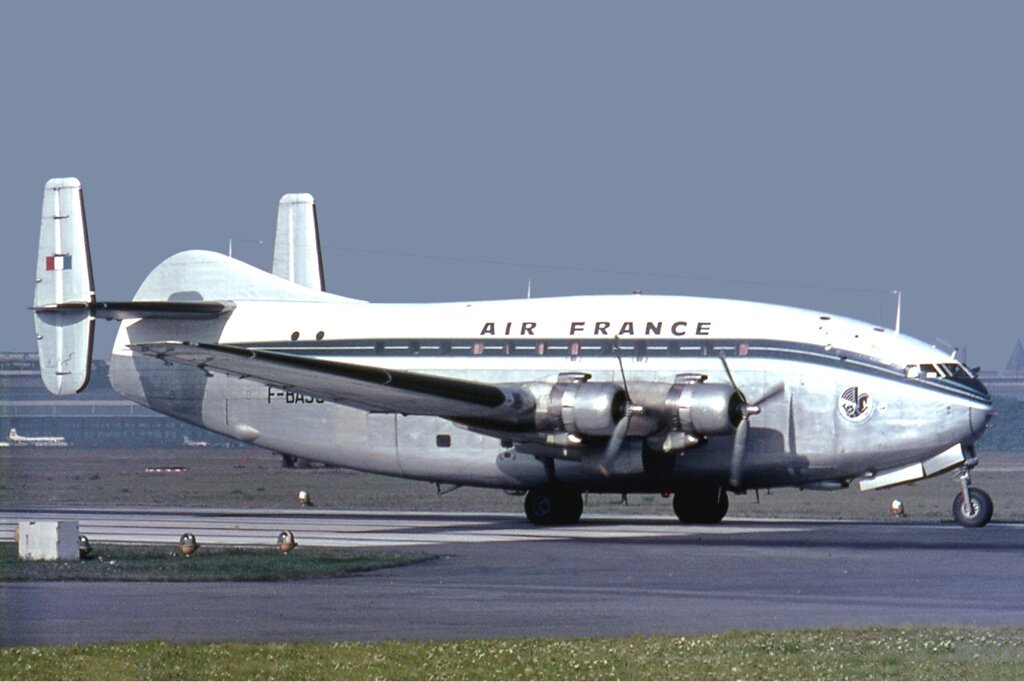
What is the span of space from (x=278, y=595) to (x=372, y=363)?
1649 cm

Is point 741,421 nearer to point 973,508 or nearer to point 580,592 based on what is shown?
point 973,508

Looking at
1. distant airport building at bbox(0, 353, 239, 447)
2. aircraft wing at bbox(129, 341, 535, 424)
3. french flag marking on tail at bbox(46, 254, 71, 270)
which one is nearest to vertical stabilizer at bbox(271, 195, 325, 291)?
french flag marking on tail at bbox(46, 254, 71, 270)

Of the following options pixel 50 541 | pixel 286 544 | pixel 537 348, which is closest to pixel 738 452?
pixel 537 348

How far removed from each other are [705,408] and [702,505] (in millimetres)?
3651

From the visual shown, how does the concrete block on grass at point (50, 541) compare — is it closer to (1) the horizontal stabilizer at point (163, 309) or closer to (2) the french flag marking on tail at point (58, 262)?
(1) the horizontal stabilizer at point (163, 309)

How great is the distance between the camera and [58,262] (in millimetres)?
38719

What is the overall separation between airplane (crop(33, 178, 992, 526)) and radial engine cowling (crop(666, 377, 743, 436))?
0.04 meters

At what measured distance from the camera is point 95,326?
124 feet

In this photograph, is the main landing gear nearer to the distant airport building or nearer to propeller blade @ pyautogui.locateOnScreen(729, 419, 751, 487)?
propeller blade @ pyautogui.locateOnScreen(729, 419, 751, 487)

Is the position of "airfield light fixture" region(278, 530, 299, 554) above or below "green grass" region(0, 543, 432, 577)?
above

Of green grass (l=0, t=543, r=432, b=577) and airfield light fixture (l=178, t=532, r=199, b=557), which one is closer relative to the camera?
green grass (l=0, t=543, r=432, b=577)

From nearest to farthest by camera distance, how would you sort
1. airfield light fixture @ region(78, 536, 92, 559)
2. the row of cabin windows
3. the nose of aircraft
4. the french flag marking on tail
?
airfield light fixture @ region(78, 536, 92, 559)
the nose of aircraft
the row of cabin windows
the french flag marking on tail

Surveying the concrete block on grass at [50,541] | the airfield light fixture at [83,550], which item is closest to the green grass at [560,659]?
the concrete block on grass at [50,541]

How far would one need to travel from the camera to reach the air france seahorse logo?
31.4m
